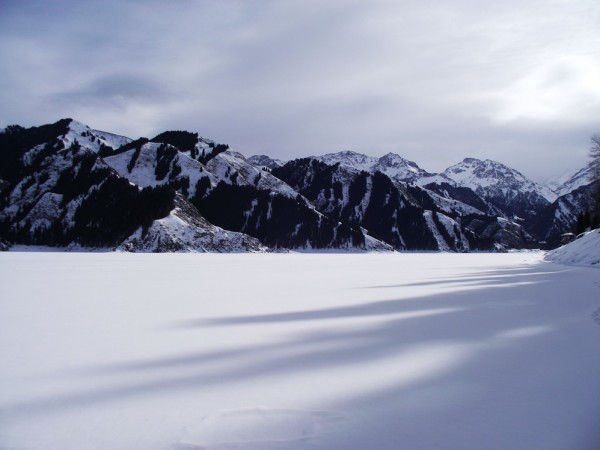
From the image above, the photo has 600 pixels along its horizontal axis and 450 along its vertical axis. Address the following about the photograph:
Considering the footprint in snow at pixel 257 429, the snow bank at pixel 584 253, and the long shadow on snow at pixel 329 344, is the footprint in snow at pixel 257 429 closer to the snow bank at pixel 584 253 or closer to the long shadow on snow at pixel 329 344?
the long shadow on snow at pixel 329 344

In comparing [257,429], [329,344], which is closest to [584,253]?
[329,344]

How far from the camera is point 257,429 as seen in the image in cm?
444

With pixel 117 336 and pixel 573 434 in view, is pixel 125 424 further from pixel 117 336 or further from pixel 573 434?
pixel 573 434

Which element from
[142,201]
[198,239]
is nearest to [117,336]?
[198,239]

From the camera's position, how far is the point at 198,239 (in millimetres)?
120875

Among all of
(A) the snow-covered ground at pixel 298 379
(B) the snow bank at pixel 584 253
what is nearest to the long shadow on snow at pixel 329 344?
(A) the snow-covered ground at pixel 298 379

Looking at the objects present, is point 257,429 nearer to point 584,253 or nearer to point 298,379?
point 298,379

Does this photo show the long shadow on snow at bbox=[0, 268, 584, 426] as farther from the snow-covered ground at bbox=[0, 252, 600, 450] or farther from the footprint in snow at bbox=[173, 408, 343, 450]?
the footprint in snow at bbox=[173, 408, 343, 450]

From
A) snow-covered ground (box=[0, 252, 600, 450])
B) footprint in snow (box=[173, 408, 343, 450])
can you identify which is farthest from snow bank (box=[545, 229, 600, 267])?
footprint in snow (box=[173, 408, 343, 450])

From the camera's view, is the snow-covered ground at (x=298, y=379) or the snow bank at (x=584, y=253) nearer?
the snow-covered ground at (x=298, y=379)

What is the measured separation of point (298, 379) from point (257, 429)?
1745 millimetres

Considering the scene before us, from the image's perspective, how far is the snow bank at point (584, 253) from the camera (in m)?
40.9

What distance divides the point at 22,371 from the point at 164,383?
2918 mm

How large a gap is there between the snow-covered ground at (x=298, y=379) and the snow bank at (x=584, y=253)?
121 feet
